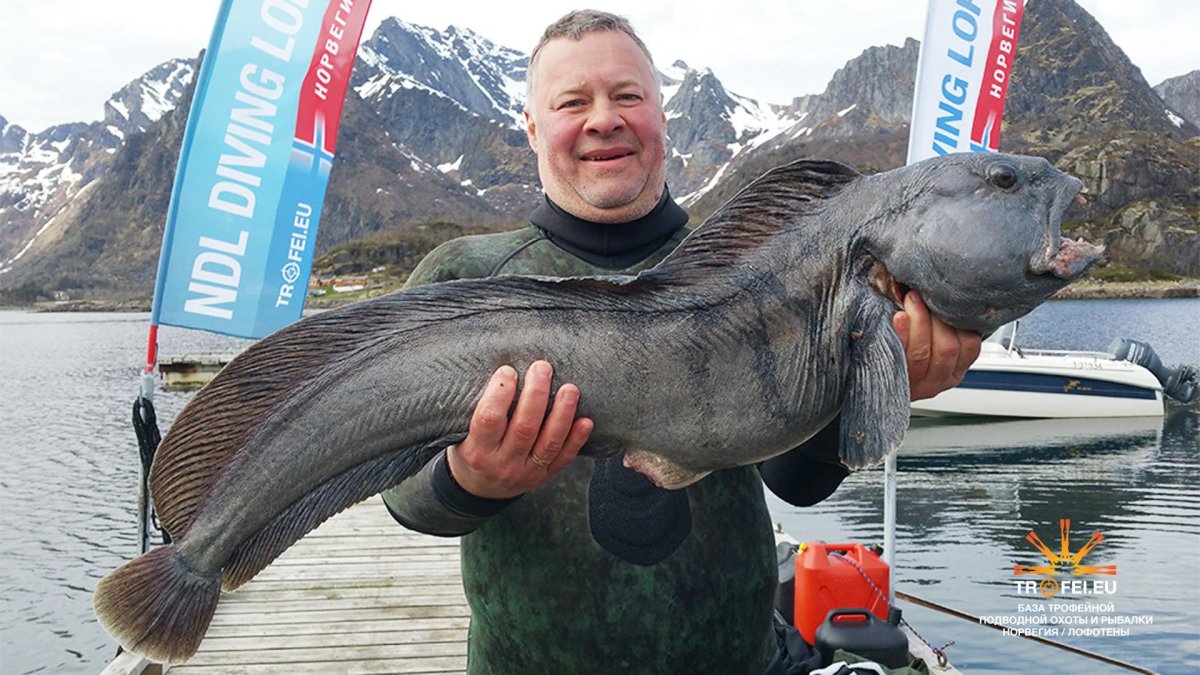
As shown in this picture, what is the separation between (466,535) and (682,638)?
837 millimetres

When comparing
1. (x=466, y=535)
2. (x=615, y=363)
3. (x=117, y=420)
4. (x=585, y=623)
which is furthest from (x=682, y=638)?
(x=117, y=420)

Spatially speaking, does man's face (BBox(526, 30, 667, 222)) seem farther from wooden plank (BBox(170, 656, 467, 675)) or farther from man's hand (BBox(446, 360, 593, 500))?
wooden plank (BBox(170, 656, 467, 675))

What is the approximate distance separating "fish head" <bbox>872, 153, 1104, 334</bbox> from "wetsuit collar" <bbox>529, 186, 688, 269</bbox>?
3.10 ft

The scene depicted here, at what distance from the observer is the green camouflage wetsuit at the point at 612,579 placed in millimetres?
2943

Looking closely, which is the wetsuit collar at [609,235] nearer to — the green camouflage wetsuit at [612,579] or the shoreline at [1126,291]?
the green camouflage wetsuit at [612,579]

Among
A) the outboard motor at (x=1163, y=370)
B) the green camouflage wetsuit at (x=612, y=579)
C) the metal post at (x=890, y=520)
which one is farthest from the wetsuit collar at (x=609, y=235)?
the outboard motor at (x=1163, y=370)

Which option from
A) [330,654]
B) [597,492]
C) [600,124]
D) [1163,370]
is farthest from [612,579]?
[1163,370]

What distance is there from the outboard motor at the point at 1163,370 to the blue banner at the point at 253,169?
88.6ft

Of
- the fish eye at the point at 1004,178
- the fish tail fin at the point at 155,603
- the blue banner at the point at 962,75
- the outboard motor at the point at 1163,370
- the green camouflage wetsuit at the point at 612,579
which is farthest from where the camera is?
the outboard motor at the point at 1163,370

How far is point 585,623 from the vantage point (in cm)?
296

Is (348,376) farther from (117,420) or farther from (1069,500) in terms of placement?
(117,420)

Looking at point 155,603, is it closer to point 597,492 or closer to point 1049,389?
point 597,492

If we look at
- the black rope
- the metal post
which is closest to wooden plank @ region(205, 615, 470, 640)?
the black rope

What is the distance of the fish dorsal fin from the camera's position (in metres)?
2.71
